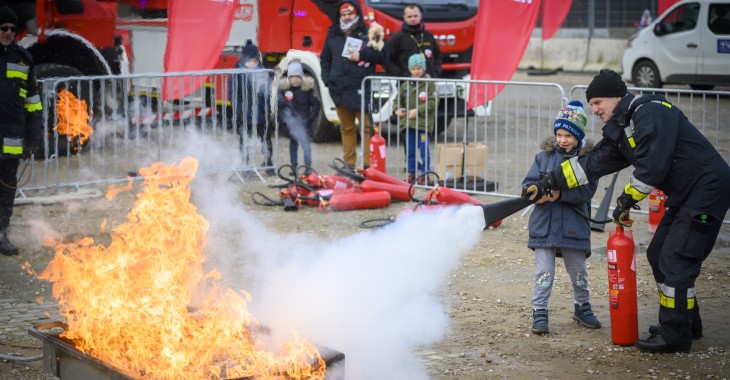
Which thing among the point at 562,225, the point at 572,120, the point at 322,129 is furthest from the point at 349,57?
the point at 562,225

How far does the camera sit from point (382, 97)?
12.8 metres

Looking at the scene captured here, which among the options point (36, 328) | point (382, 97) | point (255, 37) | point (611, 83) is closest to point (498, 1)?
point (382, 97)

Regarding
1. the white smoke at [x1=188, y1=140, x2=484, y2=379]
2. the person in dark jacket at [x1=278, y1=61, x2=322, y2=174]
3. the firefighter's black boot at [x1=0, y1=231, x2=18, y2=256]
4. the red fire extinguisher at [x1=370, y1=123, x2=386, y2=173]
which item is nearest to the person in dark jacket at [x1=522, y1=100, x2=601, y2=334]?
the white smoke at [x1=188, y1=140, x2=484, y2=379]

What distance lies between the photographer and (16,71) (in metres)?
8.40

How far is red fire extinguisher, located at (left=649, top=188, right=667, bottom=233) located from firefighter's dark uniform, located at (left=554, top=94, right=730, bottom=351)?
9.67 ft

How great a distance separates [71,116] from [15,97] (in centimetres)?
269

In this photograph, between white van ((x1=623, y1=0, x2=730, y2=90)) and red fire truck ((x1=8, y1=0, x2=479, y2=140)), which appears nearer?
red fire truck ((x1=8, y1=0, x2=479, y2=140))

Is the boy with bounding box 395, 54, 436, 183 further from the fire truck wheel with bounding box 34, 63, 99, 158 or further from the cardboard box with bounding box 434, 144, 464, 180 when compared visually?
the fire truck wheel with bounding box 34, 63, 99, 158

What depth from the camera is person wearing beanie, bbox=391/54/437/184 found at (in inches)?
452

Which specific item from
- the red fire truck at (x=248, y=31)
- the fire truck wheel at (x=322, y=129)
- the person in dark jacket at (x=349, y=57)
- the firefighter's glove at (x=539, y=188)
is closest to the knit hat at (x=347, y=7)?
the person in dark jacket at (x=349, y=57)

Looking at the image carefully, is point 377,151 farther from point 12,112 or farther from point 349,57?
point 12,112

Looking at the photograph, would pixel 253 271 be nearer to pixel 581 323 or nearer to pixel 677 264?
pixel 581 323

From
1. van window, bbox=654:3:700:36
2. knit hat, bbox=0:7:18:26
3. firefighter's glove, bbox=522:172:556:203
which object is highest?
van window, bbox=654:3:700:36

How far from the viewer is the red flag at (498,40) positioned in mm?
11273
